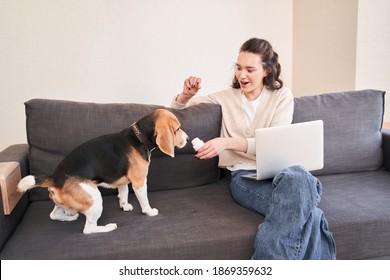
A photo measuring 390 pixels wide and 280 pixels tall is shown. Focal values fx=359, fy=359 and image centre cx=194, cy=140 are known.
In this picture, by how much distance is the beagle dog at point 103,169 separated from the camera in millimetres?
1544

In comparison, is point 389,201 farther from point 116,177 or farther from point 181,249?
point 116,177

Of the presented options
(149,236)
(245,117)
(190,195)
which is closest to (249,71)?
(245,117)

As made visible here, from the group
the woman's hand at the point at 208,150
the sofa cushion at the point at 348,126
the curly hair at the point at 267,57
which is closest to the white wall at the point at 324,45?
the sofa cushion at the point at 348,126

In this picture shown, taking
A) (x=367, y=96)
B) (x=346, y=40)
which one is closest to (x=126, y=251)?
(x=367, y=96)

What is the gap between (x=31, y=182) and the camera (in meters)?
1.51

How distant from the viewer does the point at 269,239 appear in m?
1.50

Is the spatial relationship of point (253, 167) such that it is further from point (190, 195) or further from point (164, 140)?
point (164, 140)

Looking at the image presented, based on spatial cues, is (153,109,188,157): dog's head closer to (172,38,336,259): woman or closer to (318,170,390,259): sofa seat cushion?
(172,38,336,259): woman

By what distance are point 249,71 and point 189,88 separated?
0.35 meters

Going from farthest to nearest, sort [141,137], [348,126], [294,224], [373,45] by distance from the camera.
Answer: [373,45] → [348,126] → [141,137] → [294,224]

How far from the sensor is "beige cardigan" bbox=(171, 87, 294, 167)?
6.61 feet

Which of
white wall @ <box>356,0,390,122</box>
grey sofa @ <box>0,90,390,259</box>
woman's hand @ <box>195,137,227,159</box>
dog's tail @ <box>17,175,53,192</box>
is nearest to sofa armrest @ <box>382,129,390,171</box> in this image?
grey sofa @ <box>0,90,390,259</box>

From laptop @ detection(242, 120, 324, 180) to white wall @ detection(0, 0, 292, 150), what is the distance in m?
1.58

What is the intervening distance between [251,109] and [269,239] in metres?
0.83
